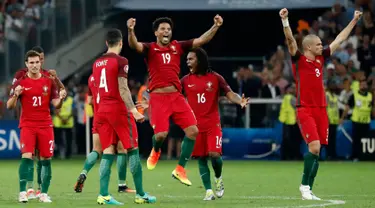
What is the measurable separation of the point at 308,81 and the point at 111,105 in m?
3.20

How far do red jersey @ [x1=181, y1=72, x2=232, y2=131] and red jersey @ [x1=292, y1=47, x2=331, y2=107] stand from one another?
113 centimetres

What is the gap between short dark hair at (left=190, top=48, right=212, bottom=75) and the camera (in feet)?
52.3

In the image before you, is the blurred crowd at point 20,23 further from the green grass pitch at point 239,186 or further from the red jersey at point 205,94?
the red jersey at point 205,94

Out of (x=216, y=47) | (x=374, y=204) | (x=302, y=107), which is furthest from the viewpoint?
(x=216, y=47)

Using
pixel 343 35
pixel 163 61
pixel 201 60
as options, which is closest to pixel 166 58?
pixel 163 61

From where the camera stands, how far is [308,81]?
15.7m

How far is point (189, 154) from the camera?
15961 mm

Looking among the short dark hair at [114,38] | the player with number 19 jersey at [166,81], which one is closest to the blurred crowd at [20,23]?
the player with number 19 jersey at [166,81]

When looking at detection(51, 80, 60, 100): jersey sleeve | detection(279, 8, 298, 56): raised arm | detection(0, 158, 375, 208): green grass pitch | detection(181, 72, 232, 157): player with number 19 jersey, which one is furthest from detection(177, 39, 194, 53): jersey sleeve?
detection(0, 158, 375, 208): green grass pitch

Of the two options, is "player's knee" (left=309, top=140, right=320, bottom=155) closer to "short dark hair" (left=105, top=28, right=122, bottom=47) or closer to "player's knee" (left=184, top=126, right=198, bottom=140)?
"player's knee" (left=184, top=126, right=198, bottom=140)

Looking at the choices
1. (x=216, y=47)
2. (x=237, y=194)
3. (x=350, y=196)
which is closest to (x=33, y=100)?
(x=237, y=194)

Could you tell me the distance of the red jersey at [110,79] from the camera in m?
14.1

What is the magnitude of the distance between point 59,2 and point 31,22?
40.0 inches

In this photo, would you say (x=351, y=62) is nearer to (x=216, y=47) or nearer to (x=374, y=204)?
(x=216, y=47)
